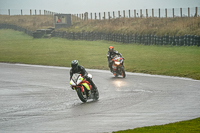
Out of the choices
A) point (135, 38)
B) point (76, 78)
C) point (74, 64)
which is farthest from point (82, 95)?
point (135, 38)

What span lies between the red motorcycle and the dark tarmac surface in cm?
31

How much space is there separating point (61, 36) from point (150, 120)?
5119 centimetres

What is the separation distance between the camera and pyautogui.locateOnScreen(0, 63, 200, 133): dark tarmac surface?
985cm

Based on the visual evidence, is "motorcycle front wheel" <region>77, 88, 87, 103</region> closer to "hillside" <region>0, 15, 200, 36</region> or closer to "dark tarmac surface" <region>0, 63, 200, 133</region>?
"dark tarmac surface" <region>0, 63, 200, 133</region>

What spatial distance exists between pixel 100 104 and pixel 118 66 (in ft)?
24.3

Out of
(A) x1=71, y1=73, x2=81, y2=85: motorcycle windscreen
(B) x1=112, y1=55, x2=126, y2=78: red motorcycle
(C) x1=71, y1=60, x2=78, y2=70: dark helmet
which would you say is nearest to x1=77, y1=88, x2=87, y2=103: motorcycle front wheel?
(A) x1=71, y1=73, x2=81, y2=85: motorcycle windscreen

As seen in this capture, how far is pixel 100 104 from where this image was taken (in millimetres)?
12820

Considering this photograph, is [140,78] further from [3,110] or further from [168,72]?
[3,110]

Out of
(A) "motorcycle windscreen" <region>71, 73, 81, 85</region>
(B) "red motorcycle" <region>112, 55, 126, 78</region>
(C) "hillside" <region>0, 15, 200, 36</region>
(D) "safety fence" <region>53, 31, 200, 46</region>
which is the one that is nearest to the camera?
(A) "motorcycle windscreen" <region>71, 73, 81, 85</region>

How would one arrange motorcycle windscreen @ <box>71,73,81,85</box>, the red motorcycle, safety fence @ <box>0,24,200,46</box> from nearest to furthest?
motorcycle windscreen @ <box>71,73,81,85</box>
the red motorcycle
safety fence @ <box>0,24,200,46</box>

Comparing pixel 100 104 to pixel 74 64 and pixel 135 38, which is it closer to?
pixel 74 64

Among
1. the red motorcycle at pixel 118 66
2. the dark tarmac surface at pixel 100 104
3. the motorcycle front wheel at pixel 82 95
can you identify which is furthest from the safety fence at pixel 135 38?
the motorcycle front wheel at pixel 82 95

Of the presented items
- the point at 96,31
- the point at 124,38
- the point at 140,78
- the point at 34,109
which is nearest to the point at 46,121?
the point at 34,109

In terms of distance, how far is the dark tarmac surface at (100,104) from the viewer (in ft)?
32.3
